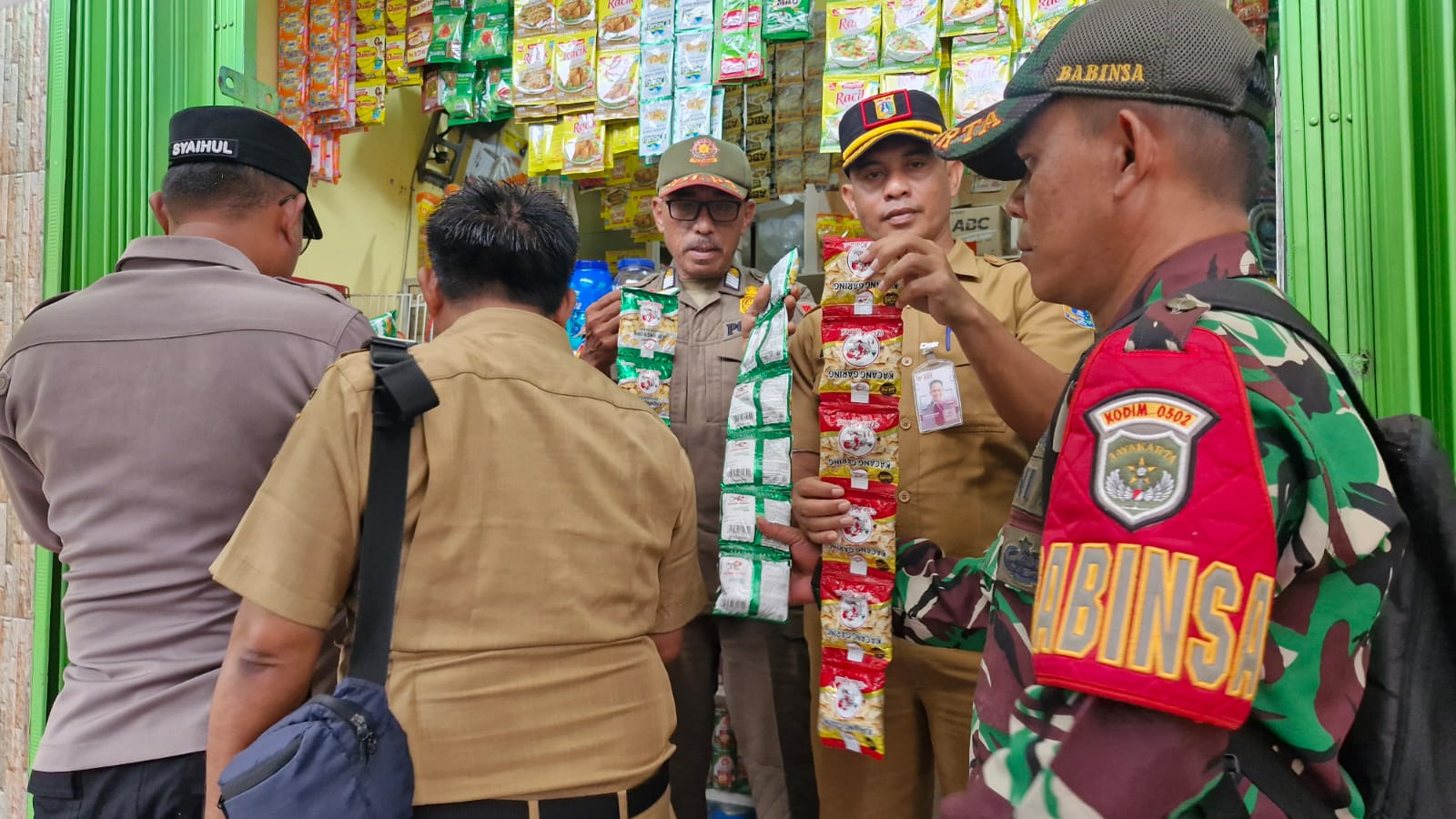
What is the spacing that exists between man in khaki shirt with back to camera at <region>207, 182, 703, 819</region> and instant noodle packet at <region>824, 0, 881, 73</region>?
4.83ft

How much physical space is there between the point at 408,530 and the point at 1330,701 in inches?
43.0

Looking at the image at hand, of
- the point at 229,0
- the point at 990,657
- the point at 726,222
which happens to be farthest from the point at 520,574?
the point at 229,0

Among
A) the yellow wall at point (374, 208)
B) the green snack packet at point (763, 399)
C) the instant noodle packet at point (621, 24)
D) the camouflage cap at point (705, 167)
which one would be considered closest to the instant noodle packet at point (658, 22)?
the instant noodle packet at point (621, 24)

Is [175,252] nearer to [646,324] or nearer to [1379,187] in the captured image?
[646,324]

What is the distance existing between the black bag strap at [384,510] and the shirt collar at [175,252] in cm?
55

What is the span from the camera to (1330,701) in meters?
0.79

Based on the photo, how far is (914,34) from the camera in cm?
247

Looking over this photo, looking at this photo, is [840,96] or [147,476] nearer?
[147,476]

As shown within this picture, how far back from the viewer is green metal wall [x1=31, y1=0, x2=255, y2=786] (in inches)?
92.5

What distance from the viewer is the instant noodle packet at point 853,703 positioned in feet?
5.36

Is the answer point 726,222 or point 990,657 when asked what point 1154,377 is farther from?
point 726,222

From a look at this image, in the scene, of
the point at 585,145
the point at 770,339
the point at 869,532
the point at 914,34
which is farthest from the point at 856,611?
the point at 585,145

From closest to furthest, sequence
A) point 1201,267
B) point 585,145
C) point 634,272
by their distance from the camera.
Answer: point 1201,267 < point 585,145 < point 634,272

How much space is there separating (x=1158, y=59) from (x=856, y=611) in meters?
1.08
